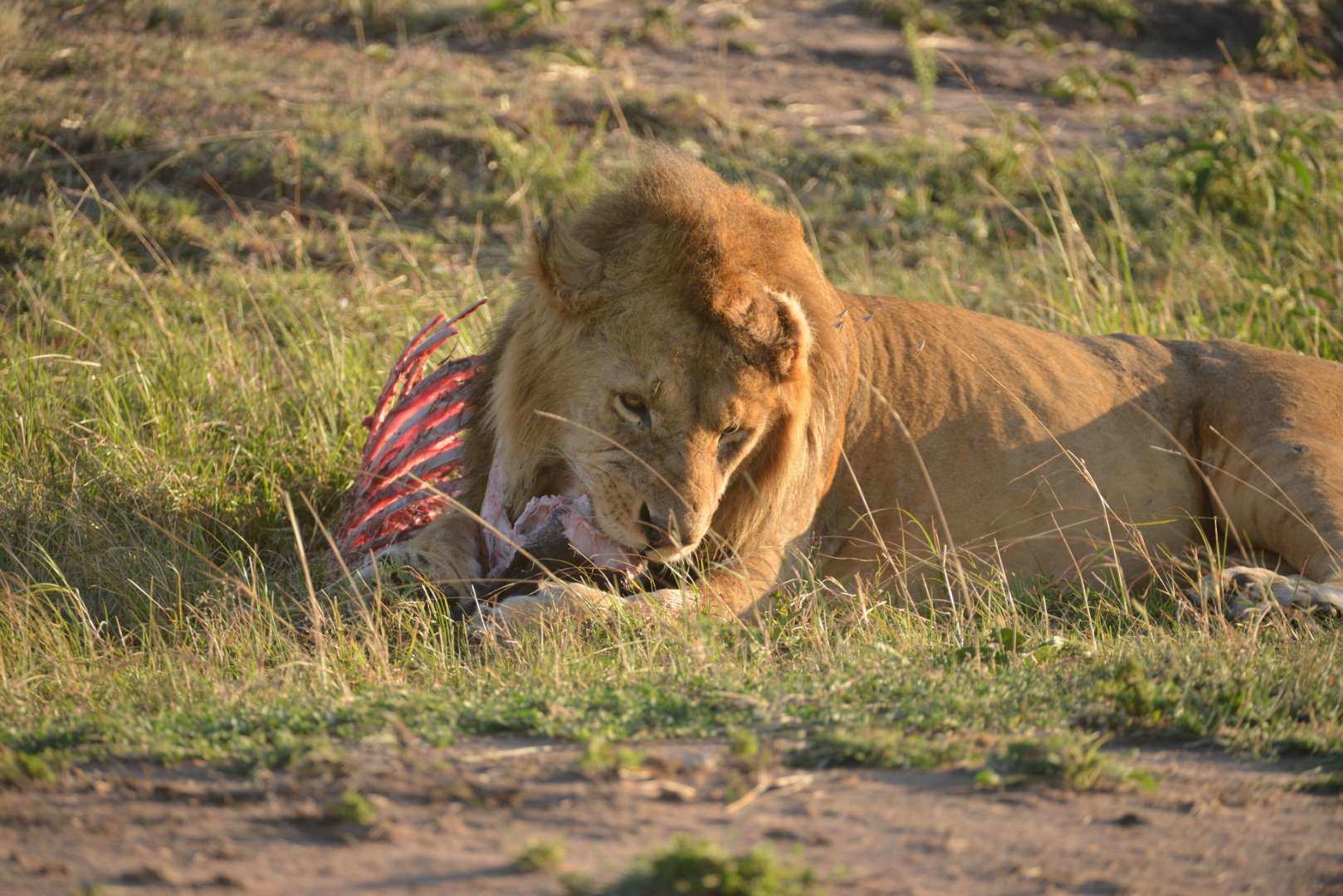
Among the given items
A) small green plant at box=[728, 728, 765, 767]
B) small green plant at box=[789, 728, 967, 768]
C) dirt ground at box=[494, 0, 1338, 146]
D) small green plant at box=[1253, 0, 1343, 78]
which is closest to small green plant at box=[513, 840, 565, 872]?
small green plant at box=[728, 728, 765, 767]

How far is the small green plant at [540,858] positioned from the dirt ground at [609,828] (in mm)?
18

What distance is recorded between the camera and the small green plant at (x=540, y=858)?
2.16 meters

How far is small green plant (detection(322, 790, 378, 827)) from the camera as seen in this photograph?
2326 mm

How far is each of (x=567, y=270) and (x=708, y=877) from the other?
6.76 ft

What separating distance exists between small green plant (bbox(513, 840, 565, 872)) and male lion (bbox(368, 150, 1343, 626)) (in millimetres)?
1466

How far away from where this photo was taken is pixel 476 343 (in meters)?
6.01

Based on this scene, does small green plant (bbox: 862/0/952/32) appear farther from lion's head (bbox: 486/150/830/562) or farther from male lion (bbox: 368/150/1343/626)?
lion's head (bbox: 486/150/830/562)

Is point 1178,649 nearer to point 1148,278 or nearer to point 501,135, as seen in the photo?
point 1148,278

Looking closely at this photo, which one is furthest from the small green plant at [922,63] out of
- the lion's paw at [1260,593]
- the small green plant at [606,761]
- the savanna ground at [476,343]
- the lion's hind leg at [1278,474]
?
the small green plant at [606,761]

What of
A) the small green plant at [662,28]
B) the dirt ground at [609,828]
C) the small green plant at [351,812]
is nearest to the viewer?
the dirt ground at [609,828]

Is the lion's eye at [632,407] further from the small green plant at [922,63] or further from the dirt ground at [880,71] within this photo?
the small green plant at [922,63]

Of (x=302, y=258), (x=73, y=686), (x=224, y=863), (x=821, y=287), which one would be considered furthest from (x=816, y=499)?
(x=302, y=258)

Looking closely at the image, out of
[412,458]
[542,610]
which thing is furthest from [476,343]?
[542,610]

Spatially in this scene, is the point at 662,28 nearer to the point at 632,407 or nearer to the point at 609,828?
the point at 632,407
